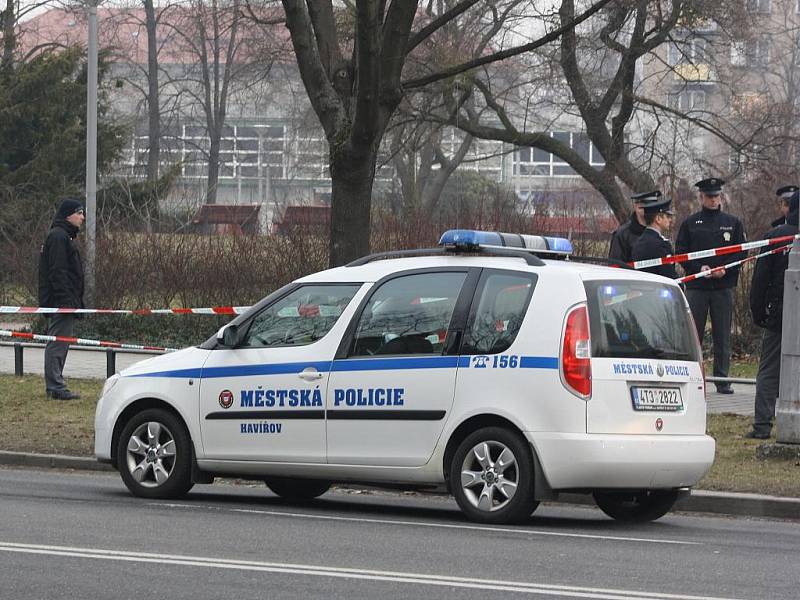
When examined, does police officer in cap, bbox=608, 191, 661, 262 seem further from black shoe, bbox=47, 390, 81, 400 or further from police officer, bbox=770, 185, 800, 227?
black shoe, bbox=47, 390, 81, 400

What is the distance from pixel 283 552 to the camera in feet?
26.3

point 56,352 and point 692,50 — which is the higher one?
point 692,50

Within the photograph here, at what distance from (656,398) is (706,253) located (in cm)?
586

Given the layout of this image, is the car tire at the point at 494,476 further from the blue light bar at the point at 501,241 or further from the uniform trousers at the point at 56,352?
the uniform trousers at the point at 56,352

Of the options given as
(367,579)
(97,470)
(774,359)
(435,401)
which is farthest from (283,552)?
(774,359)

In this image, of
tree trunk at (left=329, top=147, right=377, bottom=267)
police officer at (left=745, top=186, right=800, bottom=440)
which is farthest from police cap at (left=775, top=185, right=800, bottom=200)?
tree trunk at (left=329, top=147, right=377, bottom=267)

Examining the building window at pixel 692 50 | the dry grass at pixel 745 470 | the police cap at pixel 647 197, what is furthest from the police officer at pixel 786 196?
the building window at pixel 692 50

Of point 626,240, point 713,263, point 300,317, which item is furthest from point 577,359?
point 713,263

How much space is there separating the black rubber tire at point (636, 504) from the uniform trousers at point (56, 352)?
7.47 meters

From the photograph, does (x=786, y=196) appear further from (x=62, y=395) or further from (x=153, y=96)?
(x=153, y=96)

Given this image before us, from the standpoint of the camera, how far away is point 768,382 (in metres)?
13.0

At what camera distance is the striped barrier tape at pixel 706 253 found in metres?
12.7

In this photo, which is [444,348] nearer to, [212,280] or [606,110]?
[212,280]

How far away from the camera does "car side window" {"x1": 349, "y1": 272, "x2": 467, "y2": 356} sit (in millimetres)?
9695
